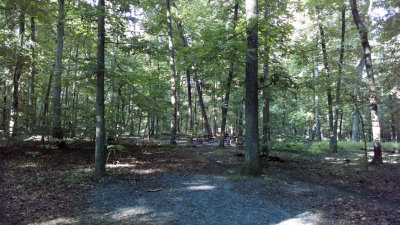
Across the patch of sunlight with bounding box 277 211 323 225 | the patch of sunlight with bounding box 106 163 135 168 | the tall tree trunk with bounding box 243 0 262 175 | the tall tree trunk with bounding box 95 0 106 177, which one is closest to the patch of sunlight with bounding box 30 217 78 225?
the tall tree trunk with bounding box 95 0 106 177

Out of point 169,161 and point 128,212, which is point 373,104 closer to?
point 169,161

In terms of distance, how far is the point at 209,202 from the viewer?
5.68 meters

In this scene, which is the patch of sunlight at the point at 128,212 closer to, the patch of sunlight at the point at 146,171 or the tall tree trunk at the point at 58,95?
the patch of sunlight at the point at 146,171

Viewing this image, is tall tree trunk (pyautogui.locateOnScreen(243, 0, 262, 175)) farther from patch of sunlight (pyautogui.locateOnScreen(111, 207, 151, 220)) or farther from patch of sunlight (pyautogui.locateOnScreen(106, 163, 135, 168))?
patch of sunlight (pyautogui.locateOnScreen(106, 163, 135, 168))

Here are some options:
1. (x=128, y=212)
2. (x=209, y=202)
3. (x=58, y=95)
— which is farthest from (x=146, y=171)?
(x=58, y=95)

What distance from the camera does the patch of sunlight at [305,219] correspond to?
15.6 ft

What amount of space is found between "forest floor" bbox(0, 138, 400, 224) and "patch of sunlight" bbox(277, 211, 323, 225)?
20 millimetres

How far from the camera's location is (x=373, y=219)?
5.02 m

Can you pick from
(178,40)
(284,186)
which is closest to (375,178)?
(284,186)

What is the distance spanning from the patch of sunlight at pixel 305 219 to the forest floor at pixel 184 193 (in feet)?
0.06

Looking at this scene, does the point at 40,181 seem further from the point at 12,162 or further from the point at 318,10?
the point at 318,10

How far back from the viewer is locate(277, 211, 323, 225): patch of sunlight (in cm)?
475

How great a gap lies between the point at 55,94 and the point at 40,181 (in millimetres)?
5411

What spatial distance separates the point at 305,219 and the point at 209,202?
2.01 metres
